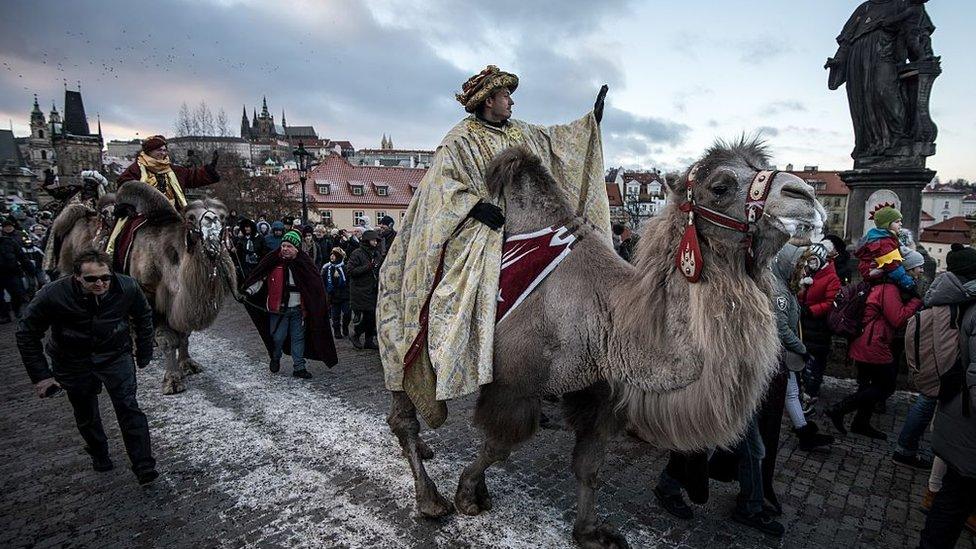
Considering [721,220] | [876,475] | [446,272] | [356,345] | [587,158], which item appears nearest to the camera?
[721,220]

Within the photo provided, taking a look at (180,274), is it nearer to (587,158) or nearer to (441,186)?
(441,186)

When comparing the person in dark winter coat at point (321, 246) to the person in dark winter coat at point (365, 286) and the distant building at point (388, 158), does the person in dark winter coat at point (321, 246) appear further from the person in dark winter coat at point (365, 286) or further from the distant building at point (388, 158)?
the distant building at point (388, 158)

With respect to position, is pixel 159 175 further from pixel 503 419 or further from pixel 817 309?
pixel 817 309

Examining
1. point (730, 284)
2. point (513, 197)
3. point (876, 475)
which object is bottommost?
point (876, 475)

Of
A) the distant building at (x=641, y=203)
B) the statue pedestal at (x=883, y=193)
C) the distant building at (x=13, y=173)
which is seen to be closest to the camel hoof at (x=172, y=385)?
the distant building at (x=641, y=203)

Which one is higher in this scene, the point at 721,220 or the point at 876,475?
the point at 721,220

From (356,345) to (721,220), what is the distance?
7.69 m

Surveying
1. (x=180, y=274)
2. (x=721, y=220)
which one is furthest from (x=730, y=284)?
(x=180, y=274)

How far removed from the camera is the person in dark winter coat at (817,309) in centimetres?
566

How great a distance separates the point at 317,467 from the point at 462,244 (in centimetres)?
273

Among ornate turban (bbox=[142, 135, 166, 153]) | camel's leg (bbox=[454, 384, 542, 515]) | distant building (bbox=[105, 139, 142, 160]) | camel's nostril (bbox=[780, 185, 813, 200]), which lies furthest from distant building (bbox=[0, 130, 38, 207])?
A: camel's nostril (bbox=[780, 185, 813, 200])

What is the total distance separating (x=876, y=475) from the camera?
14.5 ft

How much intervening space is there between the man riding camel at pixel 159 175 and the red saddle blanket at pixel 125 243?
12 cm

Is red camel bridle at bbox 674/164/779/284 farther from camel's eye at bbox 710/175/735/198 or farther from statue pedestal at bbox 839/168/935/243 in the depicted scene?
statue pedestal at bbox 839/168/935/243
